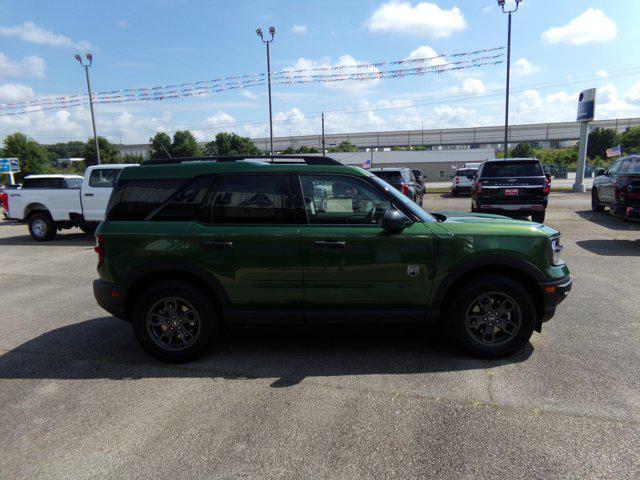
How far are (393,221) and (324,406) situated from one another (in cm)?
161

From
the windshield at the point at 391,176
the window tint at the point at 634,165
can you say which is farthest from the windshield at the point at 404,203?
the window tint at the point at 634,165

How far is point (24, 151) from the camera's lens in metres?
68.0

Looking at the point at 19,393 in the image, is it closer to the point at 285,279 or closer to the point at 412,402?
the point at 285,279

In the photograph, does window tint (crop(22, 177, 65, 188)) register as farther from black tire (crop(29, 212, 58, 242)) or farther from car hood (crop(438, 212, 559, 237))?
car hood (crop(438, 212, 559, 237))

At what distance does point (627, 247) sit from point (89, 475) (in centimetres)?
1052

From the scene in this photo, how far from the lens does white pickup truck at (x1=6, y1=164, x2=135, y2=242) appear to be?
12.0 metres

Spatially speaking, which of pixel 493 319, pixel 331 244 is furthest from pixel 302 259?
pixel 493 319

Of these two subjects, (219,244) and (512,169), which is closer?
(219,244)

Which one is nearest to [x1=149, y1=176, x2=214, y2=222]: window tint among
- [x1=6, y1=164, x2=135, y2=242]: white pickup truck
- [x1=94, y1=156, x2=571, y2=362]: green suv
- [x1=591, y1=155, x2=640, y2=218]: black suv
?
[x1=94, y1=156, x2=571, y2=362]: green suv

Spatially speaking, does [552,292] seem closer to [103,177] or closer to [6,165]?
[103,177]

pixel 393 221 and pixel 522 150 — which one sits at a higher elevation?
pixel 522 150

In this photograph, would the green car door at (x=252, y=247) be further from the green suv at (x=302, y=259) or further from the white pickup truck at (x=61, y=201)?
the white pickup truck at (x=61, y=201)

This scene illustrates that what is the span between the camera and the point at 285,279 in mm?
4020

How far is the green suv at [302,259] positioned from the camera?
13.0 feet
